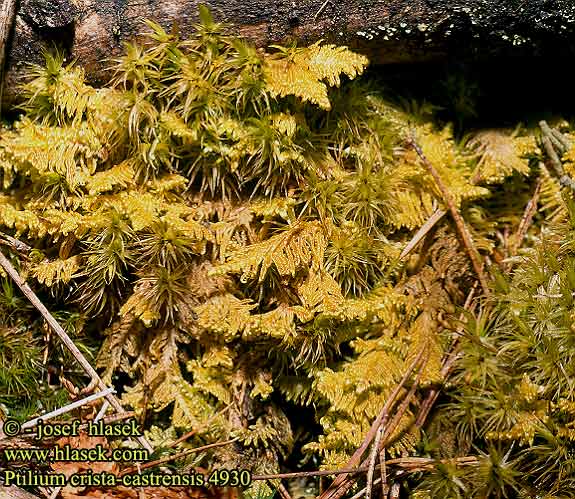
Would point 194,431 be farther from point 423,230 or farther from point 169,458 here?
point 423,230

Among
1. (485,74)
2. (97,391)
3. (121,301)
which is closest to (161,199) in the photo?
(121,301)

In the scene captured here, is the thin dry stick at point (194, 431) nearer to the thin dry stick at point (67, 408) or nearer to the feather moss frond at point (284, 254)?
the thin dry stick at point (67, 408)

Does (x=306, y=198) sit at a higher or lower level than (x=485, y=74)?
lower

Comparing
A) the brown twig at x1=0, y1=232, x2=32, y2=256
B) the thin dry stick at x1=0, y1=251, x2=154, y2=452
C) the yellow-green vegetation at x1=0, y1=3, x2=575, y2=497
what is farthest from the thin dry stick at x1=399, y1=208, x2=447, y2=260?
the brown twig at x1=0, y1=232, x2=32, y2=256

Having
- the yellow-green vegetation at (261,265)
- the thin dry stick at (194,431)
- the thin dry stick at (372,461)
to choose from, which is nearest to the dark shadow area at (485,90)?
the yellow-green vegetation at (261,265)

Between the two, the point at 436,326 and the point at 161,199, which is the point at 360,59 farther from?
the point at 436,326

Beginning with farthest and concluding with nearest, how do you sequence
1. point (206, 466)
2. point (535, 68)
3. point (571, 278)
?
point (535, 68) → point (206, 466) → point (571, 278)
